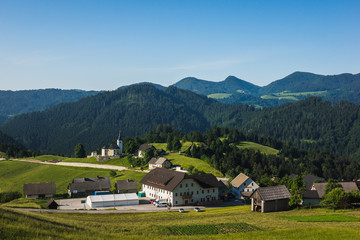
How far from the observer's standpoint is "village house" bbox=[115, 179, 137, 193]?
9081 cm

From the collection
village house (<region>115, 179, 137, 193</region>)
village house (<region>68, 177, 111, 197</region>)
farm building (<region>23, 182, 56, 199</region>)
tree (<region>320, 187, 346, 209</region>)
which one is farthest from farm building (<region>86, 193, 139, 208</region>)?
tree (<region>320, 187, 346, 209</region>)

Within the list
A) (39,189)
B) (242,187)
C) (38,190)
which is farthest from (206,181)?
(38,190)

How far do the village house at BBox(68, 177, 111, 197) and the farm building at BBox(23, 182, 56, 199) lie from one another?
517cm

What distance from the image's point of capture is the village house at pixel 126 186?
298 ft

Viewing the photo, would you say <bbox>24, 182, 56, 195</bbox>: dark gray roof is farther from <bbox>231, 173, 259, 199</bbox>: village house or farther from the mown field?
the mown field

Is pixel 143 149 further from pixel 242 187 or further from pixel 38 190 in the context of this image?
pixel 242 187

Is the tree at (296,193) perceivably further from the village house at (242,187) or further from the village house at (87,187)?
the village house at (87,187)

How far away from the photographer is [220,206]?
76.9 m

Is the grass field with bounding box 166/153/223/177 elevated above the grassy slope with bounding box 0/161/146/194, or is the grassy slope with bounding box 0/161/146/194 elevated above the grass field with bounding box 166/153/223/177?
the grass field with bounding box 166/153/223/177

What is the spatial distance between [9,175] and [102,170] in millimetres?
36372

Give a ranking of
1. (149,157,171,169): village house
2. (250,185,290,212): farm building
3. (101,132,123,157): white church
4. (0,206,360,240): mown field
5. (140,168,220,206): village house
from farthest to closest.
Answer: (101,132,123,157): white church < (149,157,171,169): village house < (140,168,220,206): village house < (250,185,290,212): farm building < (0,206,360,240): mown field

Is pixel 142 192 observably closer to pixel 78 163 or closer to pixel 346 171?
pixel 78 163

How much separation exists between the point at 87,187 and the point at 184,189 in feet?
103

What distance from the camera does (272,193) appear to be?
6362 centimetres
